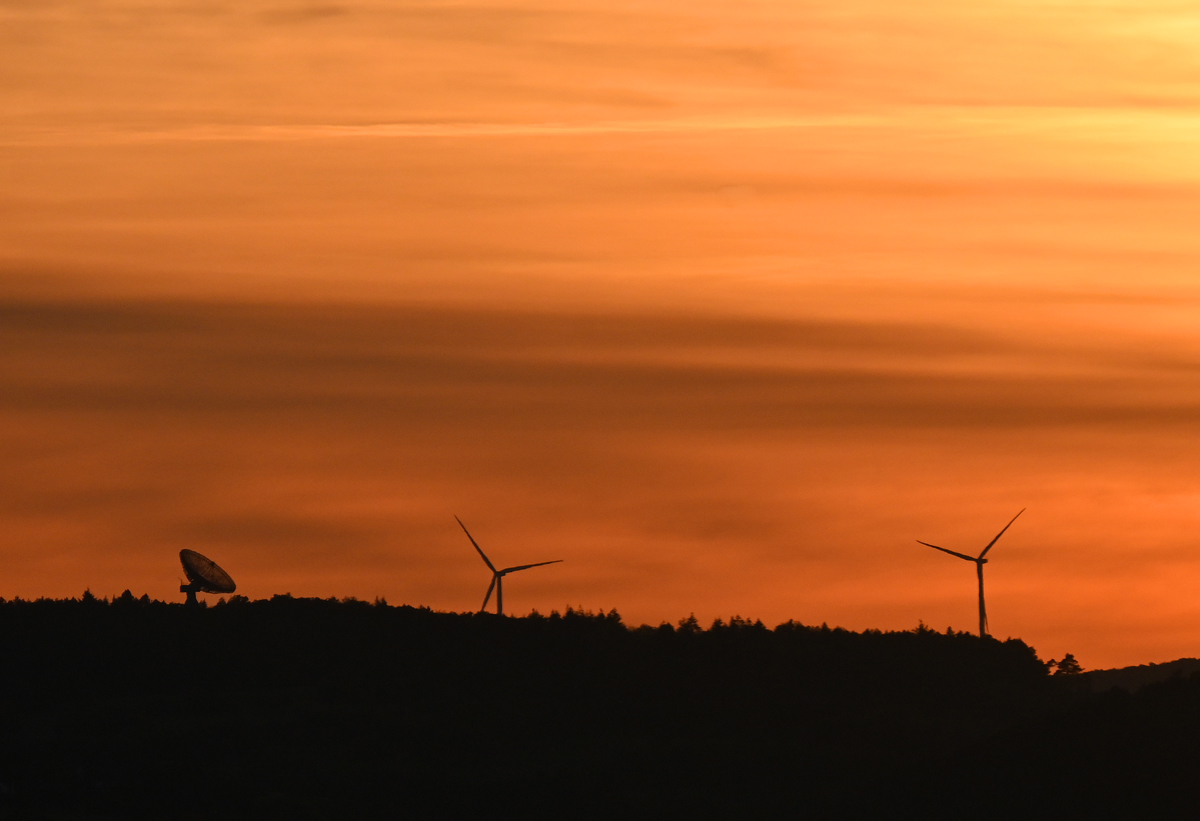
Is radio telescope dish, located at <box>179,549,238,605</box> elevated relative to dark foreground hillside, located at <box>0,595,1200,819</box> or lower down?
elevated

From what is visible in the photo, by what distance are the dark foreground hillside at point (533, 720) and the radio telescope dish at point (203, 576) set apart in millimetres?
2569

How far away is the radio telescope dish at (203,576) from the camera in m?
90.1

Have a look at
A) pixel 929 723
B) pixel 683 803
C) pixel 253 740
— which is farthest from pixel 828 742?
pixel 253 740

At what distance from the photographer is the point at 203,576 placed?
90.7 meters

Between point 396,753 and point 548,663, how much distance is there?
13761 mm

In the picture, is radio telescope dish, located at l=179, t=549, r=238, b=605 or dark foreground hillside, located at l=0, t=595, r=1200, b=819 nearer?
dark foreground hillside, located at l=0, t=595, r=1200, b=819

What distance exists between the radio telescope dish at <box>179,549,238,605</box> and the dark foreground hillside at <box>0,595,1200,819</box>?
2.57 meters

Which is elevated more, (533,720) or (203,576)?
(203,576)

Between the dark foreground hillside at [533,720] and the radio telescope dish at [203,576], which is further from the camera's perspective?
the radio telescope dish at [203,576]

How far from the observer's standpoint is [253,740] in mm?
81250

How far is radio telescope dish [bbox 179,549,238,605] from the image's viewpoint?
9012 centimetres

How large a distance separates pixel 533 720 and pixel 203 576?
1620 cm

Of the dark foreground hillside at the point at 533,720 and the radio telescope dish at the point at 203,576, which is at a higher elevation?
the radio telescope dish at the point at 203,576

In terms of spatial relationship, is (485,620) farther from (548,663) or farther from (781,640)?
(781,640)
